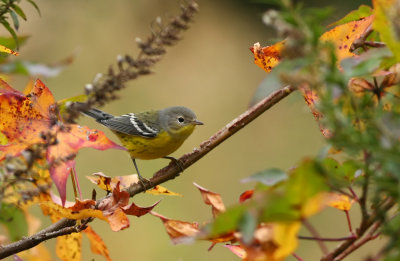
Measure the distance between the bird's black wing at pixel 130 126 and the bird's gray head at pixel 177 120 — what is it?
76 millimetres

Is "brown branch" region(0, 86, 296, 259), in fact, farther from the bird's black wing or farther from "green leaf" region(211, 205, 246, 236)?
the bird's black wing

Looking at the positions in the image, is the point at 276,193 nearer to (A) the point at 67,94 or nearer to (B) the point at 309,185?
Answer: (B) the point at 309,185

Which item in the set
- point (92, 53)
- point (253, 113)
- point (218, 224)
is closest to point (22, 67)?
point (218, 224)

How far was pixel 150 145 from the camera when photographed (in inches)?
92.9

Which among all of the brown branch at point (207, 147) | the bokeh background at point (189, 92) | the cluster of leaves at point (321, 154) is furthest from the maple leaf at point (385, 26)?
the bokeh background at point (189, 92)

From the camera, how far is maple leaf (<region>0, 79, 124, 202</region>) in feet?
2.50

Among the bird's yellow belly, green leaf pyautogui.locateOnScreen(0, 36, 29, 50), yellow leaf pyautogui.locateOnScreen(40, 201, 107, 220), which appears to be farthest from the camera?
the bird's yellow belly

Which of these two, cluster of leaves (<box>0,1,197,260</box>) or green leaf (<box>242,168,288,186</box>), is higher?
cluster of leaves (<box>0,1,197,260</box>)

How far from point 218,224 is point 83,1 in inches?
236

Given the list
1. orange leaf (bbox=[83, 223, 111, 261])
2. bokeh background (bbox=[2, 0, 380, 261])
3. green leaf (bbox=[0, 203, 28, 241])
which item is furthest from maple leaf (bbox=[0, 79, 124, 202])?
bokeh background (bbox=[2, 0, 380, 261])

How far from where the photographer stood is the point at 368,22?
0.85m

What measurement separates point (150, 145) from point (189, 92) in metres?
3.55

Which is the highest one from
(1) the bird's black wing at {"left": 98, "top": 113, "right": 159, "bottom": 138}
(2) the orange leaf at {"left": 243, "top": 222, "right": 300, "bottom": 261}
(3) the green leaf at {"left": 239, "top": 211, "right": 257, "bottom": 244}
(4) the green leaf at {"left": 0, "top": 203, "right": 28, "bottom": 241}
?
(1) the bird's black wing at {"left": 98, "top": 113, "right": 159, "bottom": 138}

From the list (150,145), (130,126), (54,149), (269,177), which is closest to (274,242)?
(269,177)
